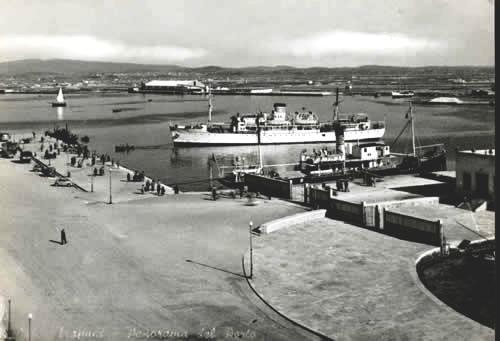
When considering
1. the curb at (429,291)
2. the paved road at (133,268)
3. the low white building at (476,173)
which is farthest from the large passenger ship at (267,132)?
the curb at (429,291)

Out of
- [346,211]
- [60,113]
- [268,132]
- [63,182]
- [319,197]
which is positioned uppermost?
[60,113]

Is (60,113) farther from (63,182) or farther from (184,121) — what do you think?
(63,182)

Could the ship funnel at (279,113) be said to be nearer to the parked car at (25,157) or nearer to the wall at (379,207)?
the parked car at (25,157)

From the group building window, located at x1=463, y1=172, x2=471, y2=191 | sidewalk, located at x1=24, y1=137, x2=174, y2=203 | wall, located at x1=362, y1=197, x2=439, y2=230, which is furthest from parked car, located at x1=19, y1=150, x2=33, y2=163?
building window, located at x1=463, y1=172, x2=471, y2=191

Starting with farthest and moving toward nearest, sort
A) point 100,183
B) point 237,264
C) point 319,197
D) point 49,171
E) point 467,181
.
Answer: point 49,171
point 100,183
point 467,181
point 319,197
point 237,264

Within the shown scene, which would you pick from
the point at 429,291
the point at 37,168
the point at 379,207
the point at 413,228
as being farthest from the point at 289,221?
the point at 37,168

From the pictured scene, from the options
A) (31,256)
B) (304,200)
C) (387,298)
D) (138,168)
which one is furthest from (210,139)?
(387,298)
